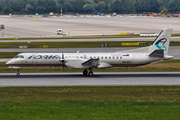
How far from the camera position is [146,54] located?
39.6 metres

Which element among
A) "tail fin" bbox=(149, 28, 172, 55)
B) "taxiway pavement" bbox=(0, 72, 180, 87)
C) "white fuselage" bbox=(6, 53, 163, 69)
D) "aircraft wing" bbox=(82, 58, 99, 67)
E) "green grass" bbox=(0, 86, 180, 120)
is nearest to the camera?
"green grass" bbox=(0, 86, 180, 120)

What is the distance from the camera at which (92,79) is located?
37094 mm

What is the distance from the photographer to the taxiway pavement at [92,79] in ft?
112

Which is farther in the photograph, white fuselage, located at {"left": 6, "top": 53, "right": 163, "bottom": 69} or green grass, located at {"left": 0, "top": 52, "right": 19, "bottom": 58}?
green grass, located at {"left": 0, "top": 52, "right": 19, "bottom": 58}

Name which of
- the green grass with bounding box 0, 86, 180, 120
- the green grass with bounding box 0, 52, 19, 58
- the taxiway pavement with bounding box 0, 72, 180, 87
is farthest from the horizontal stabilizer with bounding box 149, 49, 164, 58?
the green grass with bounding box 0, 52, 19, 58

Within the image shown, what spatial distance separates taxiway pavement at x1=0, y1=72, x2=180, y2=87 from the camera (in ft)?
112

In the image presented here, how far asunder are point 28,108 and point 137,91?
545 inches

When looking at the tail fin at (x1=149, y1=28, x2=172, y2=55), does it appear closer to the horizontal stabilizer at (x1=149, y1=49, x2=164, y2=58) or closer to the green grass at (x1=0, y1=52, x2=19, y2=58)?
the horizontal stabilizer at (x1=149, y1=49, x2=164, y2=58)

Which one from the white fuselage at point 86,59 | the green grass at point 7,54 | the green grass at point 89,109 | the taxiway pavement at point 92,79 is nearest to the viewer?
the green grass at point 89,109

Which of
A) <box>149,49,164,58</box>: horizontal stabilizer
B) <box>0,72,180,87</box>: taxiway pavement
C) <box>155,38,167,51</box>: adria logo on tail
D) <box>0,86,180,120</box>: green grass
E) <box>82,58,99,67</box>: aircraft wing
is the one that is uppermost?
<box>155,38,167,51</box>: adria logo on tail

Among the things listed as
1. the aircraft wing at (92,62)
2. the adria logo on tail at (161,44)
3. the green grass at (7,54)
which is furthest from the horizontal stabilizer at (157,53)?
the green grass at (7,54)

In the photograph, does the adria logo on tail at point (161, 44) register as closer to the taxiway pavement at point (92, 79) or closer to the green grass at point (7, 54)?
the taxiway pavement at point (92, 79)

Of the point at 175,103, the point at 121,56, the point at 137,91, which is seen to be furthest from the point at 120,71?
the point at 175,103

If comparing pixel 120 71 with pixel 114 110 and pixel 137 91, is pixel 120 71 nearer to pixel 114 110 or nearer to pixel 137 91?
pixel 137 91
